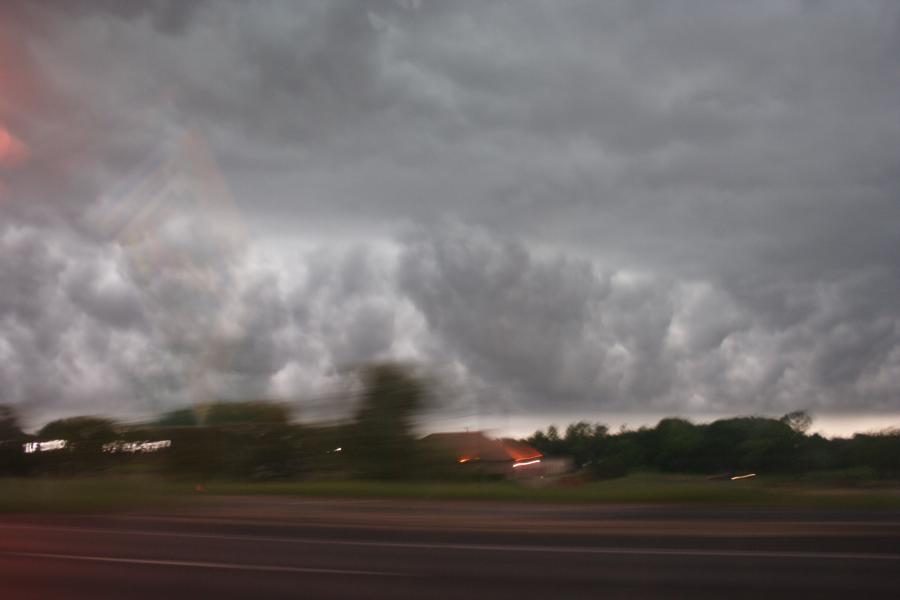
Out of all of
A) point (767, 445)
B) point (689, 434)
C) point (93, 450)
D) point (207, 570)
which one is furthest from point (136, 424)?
point (207, 570)

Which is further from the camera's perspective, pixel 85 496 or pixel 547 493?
pixel 85 496

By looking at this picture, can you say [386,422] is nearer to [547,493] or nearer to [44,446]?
[547,493]

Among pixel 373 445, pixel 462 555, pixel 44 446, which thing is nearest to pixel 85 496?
pixel 373 445

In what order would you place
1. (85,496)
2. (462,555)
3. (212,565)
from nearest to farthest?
1. (212,565)
2. (462,555)
3. (85,496)

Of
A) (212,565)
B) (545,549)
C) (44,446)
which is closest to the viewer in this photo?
(212,565)

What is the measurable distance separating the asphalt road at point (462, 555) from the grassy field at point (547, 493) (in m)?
1.76

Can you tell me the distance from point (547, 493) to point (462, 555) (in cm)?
1156

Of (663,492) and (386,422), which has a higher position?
(386,422)

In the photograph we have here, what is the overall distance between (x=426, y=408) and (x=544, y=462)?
5212 mm

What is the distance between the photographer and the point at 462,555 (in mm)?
12812

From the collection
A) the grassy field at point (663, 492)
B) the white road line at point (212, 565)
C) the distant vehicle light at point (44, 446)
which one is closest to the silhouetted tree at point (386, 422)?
the grassy field at point (663, 492)

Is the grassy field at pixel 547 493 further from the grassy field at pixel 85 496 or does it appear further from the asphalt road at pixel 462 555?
the asphalt road at pixel 462 555

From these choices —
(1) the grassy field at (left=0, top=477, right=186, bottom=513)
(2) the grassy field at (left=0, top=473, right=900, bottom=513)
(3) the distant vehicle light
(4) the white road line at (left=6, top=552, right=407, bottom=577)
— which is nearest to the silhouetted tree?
(2) the grassy field at (left=0, top=473, right=900, bottom=513)

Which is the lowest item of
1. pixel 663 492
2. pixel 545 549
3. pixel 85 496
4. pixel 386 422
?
pixel 545 549
